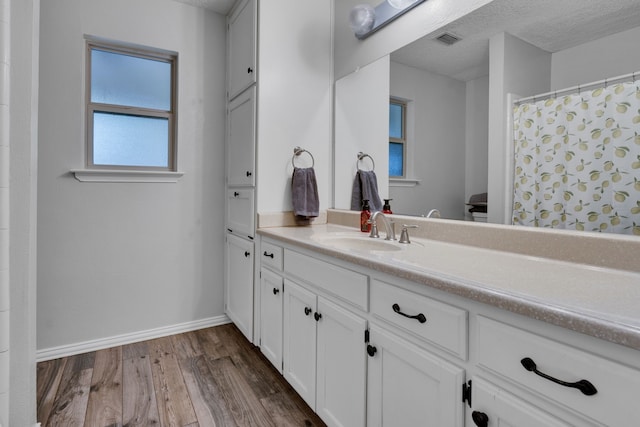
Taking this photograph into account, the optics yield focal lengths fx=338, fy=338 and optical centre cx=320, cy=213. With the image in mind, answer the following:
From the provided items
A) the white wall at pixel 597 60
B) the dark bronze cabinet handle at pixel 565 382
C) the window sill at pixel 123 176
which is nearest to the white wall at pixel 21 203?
the window sill at pixel 123 176

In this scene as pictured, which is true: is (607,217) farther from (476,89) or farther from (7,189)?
(7,189)

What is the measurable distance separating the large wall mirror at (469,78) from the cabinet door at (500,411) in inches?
29.3

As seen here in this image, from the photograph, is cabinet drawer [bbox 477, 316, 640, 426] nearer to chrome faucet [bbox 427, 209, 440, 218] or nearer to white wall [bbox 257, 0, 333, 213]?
chrome faucet [bbox 427, 209, 440, 218]

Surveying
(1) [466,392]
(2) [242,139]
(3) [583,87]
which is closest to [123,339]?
(2) [242,139]

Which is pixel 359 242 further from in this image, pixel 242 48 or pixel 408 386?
pixel 242 48

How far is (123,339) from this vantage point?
2268 mm

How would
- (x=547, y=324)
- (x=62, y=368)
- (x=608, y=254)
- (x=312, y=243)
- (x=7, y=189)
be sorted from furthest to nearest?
(x=62, y=368)
(x=312, y=243)
(x=7, y=189)
(x=608, y=254)
(x=547, y=324)

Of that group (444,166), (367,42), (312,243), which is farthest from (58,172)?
(444,166)

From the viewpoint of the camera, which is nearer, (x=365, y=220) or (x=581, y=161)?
(x=581, y=161)

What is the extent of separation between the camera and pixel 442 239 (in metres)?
1.50

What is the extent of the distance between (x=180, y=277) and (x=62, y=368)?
81cm

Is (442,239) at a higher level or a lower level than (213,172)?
lower

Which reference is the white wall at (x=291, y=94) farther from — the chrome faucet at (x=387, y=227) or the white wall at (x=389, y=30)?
the chrome faucet at (x=387, y=227)

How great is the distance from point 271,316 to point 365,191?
91 cm
